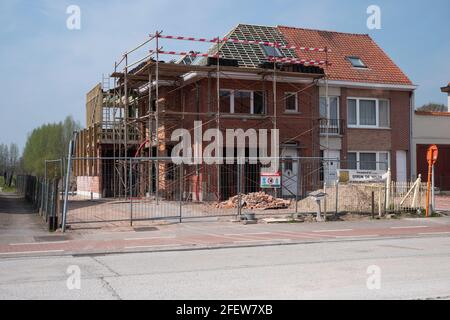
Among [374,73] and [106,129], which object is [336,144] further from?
[106,129]

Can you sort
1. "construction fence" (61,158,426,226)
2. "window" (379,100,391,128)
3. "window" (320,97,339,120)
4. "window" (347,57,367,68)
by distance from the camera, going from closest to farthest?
"construction fence" (61,158,426,226) → "window" (320,97,339,120) → "window" (379,100,391,128) → "window" (347,57,367,68)

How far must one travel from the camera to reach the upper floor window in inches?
1087

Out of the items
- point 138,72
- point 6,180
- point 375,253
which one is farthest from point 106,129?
point 6,180

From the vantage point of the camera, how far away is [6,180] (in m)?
73.1

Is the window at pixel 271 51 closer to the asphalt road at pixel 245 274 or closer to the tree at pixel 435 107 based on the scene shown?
the asphalt road at pixel 245 274

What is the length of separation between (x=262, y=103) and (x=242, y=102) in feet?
3.36

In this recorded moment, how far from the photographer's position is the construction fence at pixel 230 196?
19688mm

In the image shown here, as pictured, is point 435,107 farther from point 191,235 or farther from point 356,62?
point 191,235

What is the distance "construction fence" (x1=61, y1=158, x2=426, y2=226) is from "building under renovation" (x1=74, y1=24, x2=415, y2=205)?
0.17 m

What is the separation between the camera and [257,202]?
72.9 feet

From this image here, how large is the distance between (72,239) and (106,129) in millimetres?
16994

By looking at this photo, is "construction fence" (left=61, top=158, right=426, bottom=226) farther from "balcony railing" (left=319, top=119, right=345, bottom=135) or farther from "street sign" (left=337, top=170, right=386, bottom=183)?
"balcony railing" (left=319, top=119, right=345, bottom=135)

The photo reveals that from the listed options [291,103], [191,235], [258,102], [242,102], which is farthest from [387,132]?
[191,235]

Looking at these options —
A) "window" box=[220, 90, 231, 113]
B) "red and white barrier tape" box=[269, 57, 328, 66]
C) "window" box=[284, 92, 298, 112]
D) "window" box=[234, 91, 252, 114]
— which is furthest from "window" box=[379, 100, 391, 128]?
"window" box=[220, 90, 231, 113]
